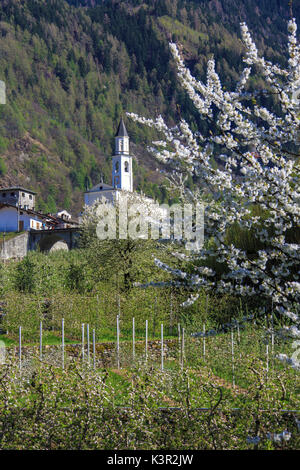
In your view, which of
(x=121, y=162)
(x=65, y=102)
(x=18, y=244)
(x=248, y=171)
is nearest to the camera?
(x=248, y=171)

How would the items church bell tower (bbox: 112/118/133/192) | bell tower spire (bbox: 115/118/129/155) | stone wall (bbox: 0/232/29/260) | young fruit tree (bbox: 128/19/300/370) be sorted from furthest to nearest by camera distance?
church bell tower (bbox: 112/118/133/192), bell tower spire (bbox: 115/118/129/155), stone wall (bbox: 0/232/29/260), young fruit tree (bbox: 128/19/300/370)

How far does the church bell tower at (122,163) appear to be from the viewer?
93.4 meters

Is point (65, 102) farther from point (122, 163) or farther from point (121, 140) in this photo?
point (121, 140)

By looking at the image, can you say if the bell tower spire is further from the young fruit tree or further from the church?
the young fruit tree

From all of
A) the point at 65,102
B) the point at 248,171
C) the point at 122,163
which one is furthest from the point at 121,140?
the point at 248,171

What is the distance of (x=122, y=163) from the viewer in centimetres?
9519

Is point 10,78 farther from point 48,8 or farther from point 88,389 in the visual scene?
point 88,389

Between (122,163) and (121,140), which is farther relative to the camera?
(122,163)

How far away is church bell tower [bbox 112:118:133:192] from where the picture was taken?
306 feet

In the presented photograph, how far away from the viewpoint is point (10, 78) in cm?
15638

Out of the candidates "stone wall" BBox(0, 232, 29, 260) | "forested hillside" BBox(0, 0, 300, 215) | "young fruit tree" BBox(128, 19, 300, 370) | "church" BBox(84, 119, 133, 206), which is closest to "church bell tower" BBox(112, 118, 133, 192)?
"church" BBox(84, 119, 133, 206)

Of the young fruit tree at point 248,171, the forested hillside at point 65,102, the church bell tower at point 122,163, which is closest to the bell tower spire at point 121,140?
the church bell tower at point 122,163

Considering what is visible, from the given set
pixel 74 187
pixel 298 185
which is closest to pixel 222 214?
pixel 298 185

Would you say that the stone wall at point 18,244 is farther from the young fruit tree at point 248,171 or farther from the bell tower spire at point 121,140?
the young fruit tree at point 248,171
